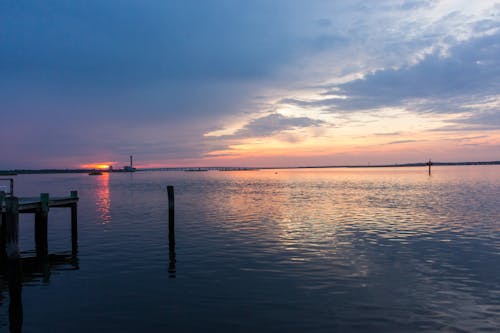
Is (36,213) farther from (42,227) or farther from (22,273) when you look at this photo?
(22,273)

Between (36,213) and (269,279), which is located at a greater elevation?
(36,213)

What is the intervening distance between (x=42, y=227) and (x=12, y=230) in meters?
8.16

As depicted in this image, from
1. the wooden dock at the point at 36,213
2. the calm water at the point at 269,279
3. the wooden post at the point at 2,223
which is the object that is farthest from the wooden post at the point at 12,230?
the wooden post at the point at 2,223

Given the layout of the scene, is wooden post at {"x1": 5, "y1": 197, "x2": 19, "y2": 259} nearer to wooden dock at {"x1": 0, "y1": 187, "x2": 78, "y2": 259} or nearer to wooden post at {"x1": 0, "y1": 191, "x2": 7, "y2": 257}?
wooden dock at {"x1": 0, "y1": 187, "x2": 78, "y2": 259}

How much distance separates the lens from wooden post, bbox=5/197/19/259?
1318 cm

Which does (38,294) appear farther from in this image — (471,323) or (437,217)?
(437,217)

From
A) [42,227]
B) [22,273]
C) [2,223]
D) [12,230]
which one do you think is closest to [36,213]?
[42,227]

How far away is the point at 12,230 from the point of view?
13.7 m

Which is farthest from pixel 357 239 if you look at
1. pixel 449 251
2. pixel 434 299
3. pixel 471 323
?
pixel 471 323

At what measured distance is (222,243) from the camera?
22859 mm

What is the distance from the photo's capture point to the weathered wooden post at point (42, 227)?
20703 millimetres

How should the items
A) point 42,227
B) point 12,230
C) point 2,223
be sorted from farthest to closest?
point 42,227 < point 2,223 < point 12,230

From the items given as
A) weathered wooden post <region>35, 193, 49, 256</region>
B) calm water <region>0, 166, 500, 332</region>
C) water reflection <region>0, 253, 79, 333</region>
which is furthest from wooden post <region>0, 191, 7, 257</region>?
weathered wooden post <region>35, 193, 49, 256</region>

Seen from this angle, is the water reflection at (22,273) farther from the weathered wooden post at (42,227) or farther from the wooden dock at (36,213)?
the wooden dock at (36,213)
